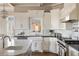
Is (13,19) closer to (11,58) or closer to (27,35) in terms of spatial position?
→ (27,35)

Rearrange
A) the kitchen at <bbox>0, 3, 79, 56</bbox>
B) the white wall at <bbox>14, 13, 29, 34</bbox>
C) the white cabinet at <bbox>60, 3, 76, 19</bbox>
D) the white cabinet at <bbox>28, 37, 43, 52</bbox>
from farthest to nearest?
the white wall at <bbox>14, 13, 29, 34</bbox> → the kitchen at <bbox>0, 3, 79, 56</bbox> → the white cabinet at <bbox>28, 37, 43, 52</bbox> → the white cabinet at <bbox>60, 3, 76, 19</bbox>

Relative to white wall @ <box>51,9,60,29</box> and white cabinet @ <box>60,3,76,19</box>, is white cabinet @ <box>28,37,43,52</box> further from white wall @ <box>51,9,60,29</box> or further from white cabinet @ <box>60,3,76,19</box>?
white cabinet @ <box>60,3,76,19</box>

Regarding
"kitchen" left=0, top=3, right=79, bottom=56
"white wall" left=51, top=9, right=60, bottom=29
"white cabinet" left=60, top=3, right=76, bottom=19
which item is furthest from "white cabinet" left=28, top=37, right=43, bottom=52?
"white cabinet" left=60, top=3, right=76, bottom=19

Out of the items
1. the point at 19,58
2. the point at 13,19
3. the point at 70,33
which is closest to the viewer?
the point at 19,58

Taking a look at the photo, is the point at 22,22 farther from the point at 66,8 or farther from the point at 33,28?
the point at 66,8

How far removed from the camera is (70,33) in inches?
88.7

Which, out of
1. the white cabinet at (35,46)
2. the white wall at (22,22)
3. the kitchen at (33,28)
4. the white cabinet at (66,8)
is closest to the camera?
the white cabinet at (66,8)

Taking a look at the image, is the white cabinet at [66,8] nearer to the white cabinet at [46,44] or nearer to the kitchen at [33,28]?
the kitchen at [33,28]

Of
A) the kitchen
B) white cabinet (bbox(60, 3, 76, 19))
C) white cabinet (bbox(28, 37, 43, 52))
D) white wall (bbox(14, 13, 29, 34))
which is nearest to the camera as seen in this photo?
white cabinet (bbox(60, 3, 76, 19))

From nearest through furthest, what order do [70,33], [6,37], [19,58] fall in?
1. [19,58]
2. [6,37]
3. [70,33]

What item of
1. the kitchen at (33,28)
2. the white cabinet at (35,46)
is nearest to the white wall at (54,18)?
the kitchen at (33,28)

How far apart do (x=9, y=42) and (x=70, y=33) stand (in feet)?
3.63

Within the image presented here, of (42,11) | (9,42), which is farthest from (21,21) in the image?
(9,42)

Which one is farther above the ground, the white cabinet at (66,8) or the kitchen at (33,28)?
the white cabinet at (66,8)
